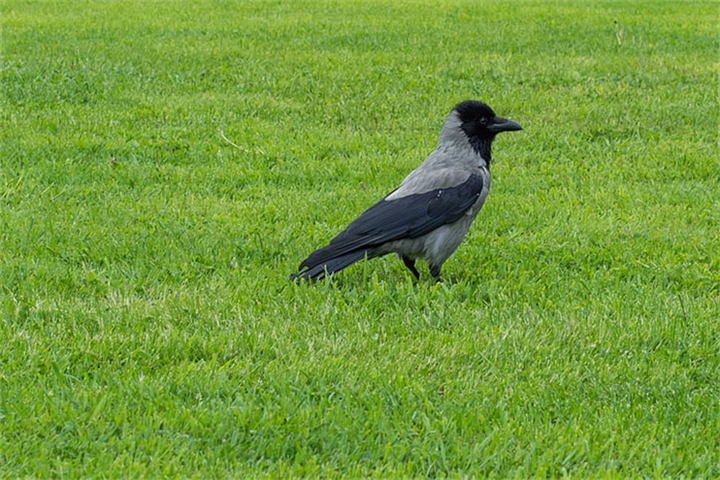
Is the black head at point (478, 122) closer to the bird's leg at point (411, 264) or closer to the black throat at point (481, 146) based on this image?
the black throat at point (481, 146)

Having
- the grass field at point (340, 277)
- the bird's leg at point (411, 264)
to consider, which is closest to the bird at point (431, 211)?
the bird's leg at point (411, 264)

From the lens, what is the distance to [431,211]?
20.1 ft

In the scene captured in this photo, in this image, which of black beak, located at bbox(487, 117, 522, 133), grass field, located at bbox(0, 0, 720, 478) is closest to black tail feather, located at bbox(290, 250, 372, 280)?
grass field, located at bbox(0, 0, 720, 478)

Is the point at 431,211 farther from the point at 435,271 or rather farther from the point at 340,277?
the point at 340,277

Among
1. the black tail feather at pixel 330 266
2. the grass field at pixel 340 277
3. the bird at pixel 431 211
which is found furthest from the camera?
the bird at pixel 431 211

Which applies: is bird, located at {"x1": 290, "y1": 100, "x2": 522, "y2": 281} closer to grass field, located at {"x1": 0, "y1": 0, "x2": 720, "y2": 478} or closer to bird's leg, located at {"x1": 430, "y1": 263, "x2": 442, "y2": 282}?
bird's leg, located at {"x1": 430, "y1": 263, "x2": 442, "y2": 282}

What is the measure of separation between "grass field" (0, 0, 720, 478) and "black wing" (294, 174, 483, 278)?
0.18m

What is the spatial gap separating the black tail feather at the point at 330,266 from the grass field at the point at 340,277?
12 centimetres

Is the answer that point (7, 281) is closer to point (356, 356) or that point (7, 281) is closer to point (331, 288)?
point (331, 288)

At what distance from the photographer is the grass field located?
3957 mm

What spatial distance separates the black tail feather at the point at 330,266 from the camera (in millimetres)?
5715

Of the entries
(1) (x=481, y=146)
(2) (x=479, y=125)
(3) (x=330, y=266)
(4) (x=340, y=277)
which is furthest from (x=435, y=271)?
(2) (x=479, y=125)

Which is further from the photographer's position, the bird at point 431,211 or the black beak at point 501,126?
the black beak at point 501,126

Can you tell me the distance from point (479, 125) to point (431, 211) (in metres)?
0.99
